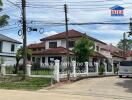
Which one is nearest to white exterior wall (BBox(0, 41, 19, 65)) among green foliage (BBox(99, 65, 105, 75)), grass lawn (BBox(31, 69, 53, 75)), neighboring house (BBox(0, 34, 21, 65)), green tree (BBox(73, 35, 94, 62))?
neighboring house (BBox(0, 34, 21, 65))

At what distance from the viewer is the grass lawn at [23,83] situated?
2769 centimetres

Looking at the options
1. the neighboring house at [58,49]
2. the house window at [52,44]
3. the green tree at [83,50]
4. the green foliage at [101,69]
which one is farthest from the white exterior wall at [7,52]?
the green foliage at [101,69]

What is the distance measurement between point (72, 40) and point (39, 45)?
465 inches

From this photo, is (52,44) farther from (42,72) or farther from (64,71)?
(64,71)

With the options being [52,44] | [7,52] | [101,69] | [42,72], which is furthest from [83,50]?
Result: [7,52]

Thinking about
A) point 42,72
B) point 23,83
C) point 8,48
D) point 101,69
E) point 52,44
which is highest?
point 52,44

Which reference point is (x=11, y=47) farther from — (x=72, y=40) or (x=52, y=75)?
(x=52, y=75)

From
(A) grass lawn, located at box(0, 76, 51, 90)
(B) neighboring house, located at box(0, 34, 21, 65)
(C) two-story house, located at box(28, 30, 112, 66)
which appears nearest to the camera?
(A) grass lawn, located at box(0, 76, 51, 90)

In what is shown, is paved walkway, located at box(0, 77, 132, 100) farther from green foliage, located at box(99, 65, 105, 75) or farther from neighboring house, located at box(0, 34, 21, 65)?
neighboring house, located at box(0, 34, 21, 65)

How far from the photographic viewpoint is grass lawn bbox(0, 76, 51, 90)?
27.7 m

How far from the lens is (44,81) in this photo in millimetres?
30219

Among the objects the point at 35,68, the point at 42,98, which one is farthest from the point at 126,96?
the point at 35,68

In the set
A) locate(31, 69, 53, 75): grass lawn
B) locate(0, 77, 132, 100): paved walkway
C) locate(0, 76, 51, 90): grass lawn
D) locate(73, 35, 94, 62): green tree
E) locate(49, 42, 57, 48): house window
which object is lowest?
locate(0, 77, 132, 100): paved walkway

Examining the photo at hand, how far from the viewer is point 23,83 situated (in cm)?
2977
